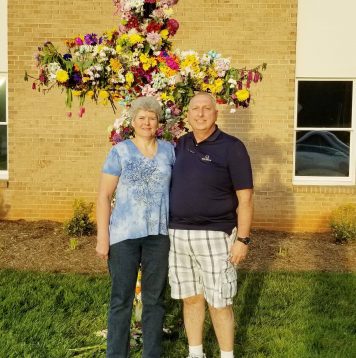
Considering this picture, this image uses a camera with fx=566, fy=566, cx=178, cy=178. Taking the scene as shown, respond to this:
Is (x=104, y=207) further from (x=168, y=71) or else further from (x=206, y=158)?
(x=168, y=71)

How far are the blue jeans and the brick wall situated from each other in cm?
579

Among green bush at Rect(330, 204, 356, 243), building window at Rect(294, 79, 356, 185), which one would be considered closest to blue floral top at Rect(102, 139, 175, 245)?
green bush at Rect(330, 204, 356, 243)

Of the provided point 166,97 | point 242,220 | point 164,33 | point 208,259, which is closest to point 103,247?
point 208,259

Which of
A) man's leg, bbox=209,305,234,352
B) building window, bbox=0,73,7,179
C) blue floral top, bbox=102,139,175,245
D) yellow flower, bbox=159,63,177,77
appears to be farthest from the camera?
building window, bbox=0,73,7,179

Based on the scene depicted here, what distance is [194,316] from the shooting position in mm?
4254

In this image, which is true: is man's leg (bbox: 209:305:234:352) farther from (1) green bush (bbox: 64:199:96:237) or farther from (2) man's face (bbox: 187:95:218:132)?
(1) green bush (bbox: 64:199:96:237)

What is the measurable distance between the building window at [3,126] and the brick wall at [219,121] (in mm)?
382

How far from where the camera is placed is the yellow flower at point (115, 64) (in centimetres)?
445

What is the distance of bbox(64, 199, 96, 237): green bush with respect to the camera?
29.9ft

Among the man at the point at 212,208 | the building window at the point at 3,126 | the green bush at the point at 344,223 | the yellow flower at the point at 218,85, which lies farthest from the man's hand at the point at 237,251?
the building window at the point at 3,126

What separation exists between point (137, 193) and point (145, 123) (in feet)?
1.64

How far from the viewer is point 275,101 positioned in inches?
378

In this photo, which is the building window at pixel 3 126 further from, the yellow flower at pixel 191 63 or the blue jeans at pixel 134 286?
the blue jeans at pixel 134 286

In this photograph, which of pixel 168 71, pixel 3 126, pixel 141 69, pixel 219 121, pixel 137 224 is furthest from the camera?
pixel 3 126
